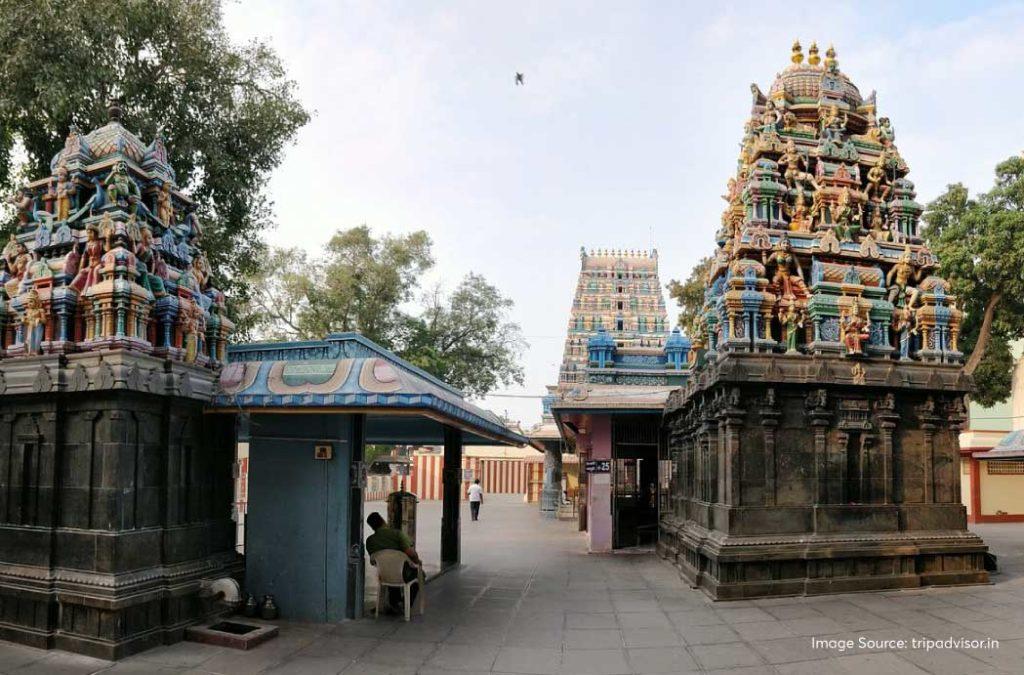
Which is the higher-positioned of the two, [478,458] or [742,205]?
[742,205]

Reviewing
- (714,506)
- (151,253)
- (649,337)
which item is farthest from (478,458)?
(151,253)

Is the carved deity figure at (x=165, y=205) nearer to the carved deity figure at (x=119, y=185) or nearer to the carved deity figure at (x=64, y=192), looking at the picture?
the carved deity figure at (x=119, y=185)

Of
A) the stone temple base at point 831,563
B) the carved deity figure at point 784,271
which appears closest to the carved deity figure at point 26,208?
the stone temple base at point 831,563

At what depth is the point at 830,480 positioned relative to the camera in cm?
1130

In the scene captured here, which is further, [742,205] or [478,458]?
[478,458]

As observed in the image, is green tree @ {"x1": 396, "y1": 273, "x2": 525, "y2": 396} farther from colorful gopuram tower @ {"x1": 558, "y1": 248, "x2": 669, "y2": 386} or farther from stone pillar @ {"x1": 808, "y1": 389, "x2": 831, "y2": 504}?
stone pillar @ {"x1": 808, "y1": 389, "x2": 831, "y2": 504}

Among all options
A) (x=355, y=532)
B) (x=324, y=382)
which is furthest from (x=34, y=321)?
(x=355, y=532)

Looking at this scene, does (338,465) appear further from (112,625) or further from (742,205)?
(742,205)

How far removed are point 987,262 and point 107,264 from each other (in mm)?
21049

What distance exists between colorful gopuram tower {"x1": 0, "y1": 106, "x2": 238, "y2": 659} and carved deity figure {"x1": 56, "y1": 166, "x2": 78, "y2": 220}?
0.05 feet

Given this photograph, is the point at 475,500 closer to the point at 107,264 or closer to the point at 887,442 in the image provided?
the point at 887,442

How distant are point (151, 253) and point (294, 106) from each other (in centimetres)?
914

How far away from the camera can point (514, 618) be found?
9.88m

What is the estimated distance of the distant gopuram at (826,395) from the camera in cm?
1101
